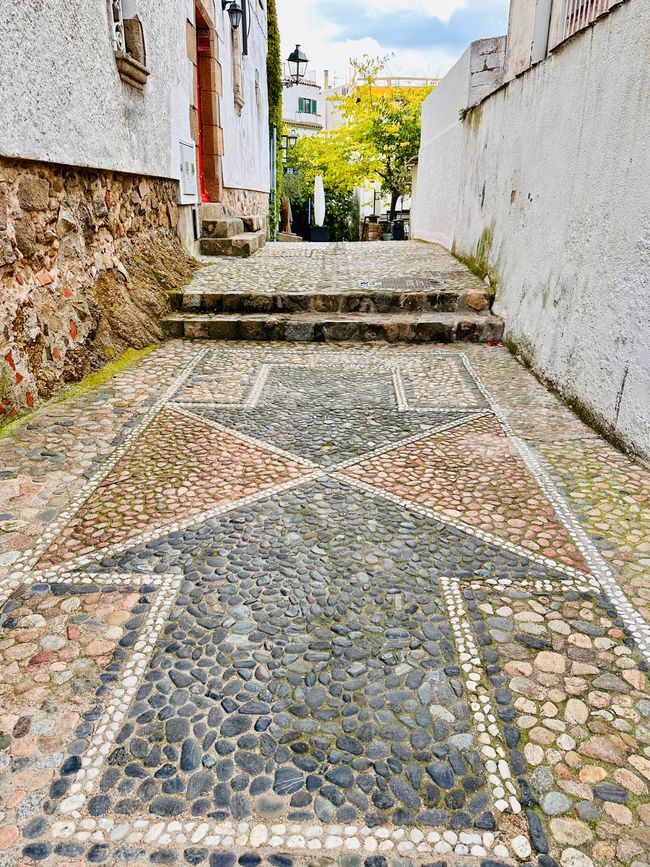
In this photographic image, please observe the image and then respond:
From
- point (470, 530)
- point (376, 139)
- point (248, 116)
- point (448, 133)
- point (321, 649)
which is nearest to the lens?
point (321, 649)

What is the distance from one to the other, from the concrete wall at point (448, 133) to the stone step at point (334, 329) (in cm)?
353

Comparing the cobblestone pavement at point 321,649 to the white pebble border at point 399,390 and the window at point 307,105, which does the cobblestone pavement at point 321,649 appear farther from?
the window at point 307,105

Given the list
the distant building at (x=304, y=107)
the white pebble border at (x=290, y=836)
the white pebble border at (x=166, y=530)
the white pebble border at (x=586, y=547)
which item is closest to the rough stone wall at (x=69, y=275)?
the white pebble border at (x=166, y=530)

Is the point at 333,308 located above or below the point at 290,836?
above

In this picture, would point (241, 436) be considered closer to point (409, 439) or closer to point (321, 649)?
point (409, 439)

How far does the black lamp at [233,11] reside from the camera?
8.63 m

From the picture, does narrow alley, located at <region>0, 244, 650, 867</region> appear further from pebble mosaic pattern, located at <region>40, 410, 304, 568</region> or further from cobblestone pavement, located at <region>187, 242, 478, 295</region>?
cobblestone pavement, located at <region>187, 242, 478, 295</region>

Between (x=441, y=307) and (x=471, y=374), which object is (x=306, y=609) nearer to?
(x=471, y=374)

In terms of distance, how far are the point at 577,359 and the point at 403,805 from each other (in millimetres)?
2782

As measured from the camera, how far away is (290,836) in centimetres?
122

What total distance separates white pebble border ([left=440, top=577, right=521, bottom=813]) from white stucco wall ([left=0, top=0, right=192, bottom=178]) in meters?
2.73

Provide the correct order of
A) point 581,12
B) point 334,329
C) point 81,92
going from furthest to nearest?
point 334,329, point 581,12, point 81,92

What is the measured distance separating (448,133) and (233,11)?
349cm

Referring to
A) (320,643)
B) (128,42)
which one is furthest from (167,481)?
(128,42)
